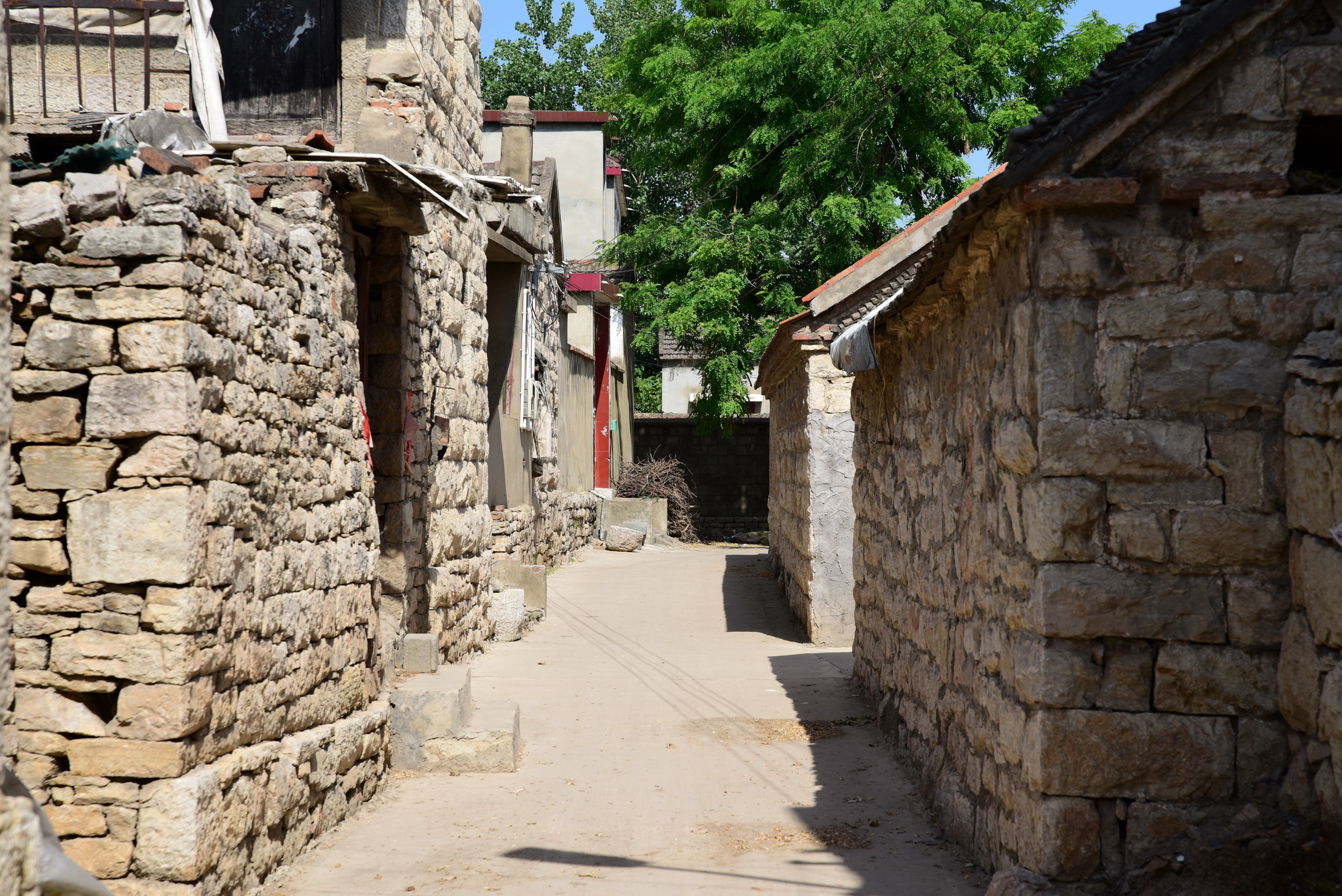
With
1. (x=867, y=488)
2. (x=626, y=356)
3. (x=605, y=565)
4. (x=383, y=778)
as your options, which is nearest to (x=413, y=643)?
(x=383, y=778)

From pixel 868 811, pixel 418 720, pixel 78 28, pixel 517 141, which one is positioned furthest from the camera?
pixel 517 141

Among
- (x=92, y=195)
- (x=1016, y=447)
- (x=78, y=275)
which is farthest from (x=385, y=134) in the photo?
(x=1016, y=447)

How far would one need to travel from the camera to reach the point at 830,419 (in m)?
9.98

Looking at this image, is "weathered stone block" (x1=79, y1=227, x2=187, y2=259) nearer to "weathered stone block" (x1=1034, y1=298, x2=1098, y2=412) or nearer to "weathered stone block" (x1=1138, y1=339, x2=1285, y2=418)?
"weathered stone block" (x1=1034, y1=298, x2=1098, y2=412)

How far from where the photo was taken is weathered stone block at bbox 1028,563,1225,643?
3369mm

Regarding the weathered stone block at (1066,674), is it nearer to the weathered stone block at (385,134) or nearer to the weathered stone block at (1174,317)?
the weathered stone block at (1174,317)

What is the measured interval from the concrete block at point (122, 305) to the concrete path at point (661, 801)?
2.23 meters

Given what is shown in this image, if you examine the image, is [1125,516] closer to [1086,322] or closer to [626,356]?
[1086,322]

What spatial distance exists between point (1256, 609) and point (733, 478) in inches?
764

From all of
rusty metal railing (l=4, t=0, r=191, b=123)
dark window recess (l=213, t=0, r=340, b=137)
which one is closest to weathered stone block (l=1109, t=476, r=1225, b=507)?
rusty metal railing (l=4, t=0, r=191, b=123)

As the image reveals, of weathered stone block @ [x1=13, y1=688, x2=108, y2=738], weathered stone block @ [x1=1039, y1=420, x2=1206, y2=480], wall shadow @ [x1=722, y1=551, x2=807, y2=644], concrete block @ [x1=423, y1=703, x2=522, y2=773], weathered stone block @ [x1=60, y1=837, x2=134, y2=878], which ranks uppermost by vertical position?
weathered stone block @ [x1=1039, y1=420, x2=1206, y2=480]

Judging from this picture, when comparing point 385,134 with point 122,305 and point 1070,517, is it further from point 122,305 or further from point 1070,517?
point 1070,517

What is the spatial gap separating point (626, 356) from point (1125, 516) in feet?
68.7

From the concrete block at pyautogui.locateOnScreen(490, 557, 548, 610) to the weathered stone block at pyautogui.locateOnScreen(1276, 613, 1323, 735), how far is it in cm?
821
